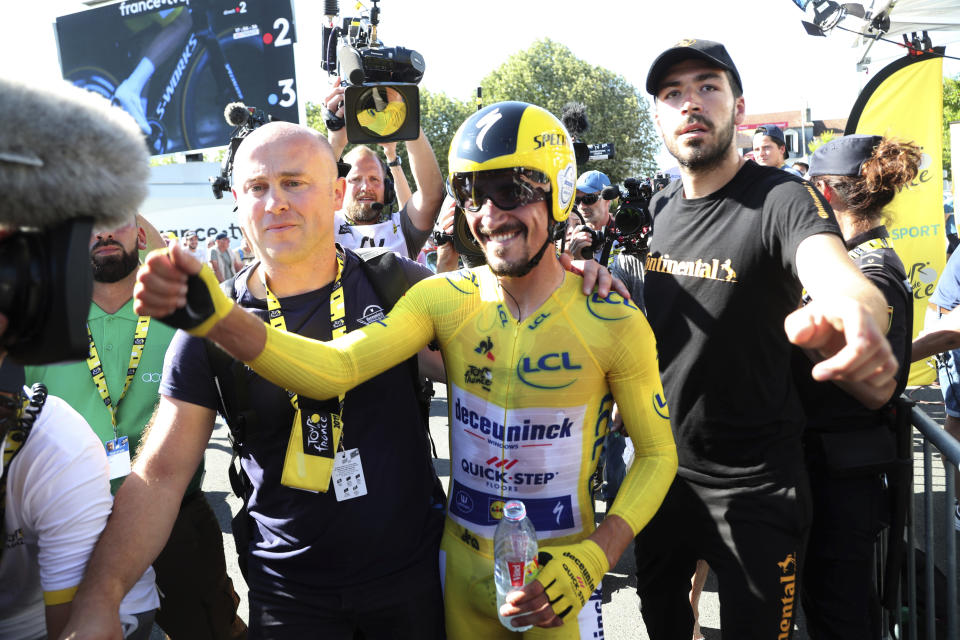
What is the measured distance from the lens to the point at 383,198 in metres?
5.59

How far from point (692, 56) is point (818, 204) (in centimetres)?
87

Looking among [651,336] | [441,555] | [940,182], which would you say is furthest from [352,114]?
[940,182]

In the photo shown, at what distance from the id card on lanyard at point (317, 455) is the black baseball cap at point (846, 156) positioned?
9.17 feet

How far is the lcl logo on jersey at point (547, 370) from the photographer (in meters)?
2.24

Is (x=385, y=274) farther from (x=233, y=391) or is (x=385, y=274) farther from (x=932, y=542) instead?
(x=932, y=542)

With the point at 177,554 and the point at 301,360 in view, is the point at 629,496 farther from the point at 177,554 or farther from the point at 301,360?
the point at 177,554

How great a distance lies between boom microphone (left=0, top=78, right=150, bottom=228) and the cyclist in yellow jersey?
1.02m

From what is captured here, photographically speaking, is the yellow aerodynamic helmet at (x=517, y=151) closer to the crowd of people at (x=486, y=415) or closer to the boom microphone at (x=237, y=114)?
the crowd of people at (x=486, y=415)

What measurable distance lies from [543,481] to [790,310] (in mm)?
1210

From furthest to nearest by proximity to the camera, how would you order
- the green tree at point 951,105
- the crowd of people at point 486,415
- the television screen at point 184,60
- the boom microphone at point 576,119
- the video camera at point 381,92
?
the green tree at point 951,105
the television screen at point 184,60
the boom microphone at point 576,119
the video camera at point 381,92
the crowd of people at point 486,415

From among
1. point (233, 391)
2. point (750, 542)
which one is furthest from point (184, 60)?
point (750, 542)

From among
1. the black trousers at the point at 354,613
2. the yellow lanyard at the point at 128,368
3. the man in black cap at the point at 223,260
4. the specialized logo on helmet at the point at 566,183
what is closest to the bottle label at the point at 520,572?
the black trousers at the point at 354,613

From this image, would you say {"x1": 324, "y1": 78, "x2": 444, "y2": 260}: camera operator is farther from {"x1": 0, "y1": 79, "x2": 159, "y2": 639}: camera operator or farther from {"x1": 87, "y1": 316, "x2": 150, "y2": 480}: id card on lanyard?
{"x1": 0, "y1": 79, "x2": 159, "y2": 639}: camera operator

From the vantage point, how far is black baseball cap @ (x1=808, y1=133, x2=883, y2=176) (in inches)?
133
